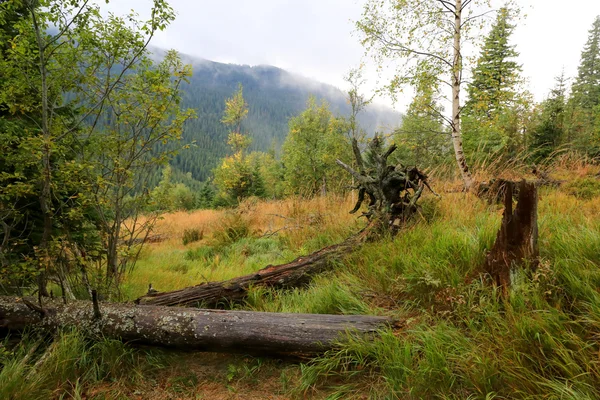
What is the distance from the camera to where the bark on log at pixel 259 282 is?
9.81ft

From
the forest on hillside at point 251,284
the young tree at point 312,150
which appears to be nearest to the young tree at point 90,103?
the forest on hillside at point 251,284

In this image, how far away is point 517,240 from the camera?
214cm

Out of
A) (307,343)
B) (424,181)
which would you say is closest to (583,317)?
(307,343)

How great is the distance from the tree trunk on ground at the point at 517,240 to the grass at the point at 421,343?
3.7 inches

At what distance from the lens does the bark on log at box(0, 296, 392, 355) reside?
2078 mm

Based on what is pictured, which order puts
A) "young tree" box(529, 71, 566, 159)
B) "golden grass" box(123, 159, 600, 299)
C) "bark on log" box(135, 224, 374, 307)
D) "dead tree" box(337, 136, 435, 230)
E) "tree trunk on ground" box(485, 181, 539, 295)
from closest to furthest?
"tree trunk on ground" box(485, 181, 539, 295)
"bark on log" box(135, 224, 374, 307)
"golden grass" box(123, 159, 600, 299)
"dead tree" box(337, 136, 435, 230)
"young tree" box(529, 71, 566, 159)

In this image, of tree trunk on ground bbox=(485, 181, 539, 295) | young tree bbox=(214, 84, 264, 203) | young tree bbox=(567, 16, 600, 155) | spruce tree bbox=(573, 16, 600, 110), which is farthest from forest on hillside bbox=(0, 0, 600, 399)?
spruce tree bbox=(573, 16, 600, 110)

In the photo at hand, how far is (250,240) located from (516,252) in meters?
5.60

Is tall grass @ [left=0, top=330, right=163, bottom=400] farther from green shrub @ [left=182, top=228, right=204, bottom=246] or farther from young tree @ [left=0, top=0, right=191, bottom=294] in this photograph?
green shrub @ [left=182, top=228, right=204, bottom=246]

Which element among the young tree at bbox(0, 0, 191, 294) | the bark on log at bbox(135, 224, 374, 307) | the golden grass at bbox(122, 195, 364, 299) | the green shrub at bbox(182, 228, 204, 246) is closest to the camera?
the young tree at bbox(0, 0, 191, 294)

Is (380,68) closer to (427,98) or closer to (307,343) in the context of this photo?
(427,98)

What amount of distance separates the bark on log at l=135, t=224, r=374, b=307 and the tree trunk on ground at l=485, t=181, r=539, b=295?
1600 millimetres

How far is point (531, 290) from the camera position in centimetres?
178

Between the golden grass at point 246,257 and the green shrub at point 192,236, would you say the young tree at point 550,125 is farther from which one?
the green shrub at point 192,236
